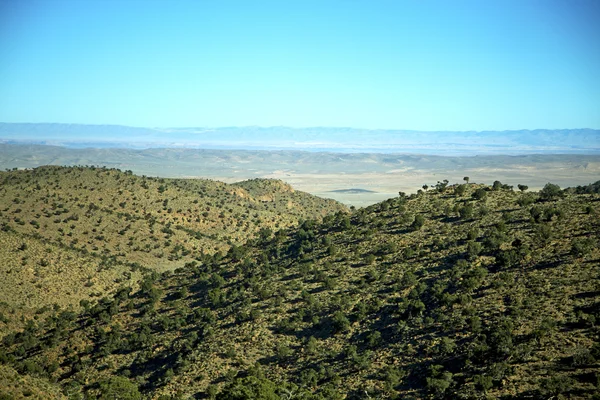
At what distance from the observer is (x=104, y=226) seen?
62.4 m

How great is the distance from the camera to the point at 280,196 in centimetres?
9400

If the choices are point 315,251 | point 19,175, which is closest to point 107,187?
point 19,175

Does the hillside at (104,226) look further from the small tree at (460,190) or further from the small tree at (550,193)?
the small tree at (550,193)

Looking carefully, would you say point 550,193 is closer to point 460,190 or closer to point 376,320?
point 460,190

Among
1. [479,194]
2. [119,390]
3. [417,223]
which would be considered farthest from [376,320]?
[479,194]

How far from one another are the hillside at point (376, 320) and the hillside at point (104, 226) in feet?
20.1

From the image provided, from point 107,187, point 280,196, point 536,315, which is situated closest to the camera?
point 536,315

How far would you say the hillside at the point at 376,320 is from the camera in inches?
1036

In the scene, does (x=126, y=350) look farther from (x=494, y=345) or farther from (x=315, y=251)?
(x=494, y=345)

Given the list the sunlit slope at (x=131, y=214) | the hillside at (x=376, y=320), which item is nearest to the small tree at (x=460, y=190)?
the hillside at (x=376, y=320)

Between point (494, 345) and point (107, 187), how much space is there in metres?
59.6

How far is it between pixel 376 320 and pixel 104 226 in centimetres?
4013

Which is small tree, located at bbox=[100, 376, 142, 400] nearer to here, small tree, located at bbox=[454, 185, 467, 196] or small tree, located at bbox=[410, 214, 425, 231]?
small tree, located at bbox=[410, 214, 425, 231]

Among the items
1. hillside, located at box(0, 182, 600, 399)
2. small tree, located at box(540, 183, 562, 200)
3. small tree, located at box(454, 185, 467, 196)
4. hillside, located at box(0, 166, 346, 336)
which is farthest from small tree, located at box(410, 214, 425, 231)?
hillside, located at box(0, 166, 346, 336)
